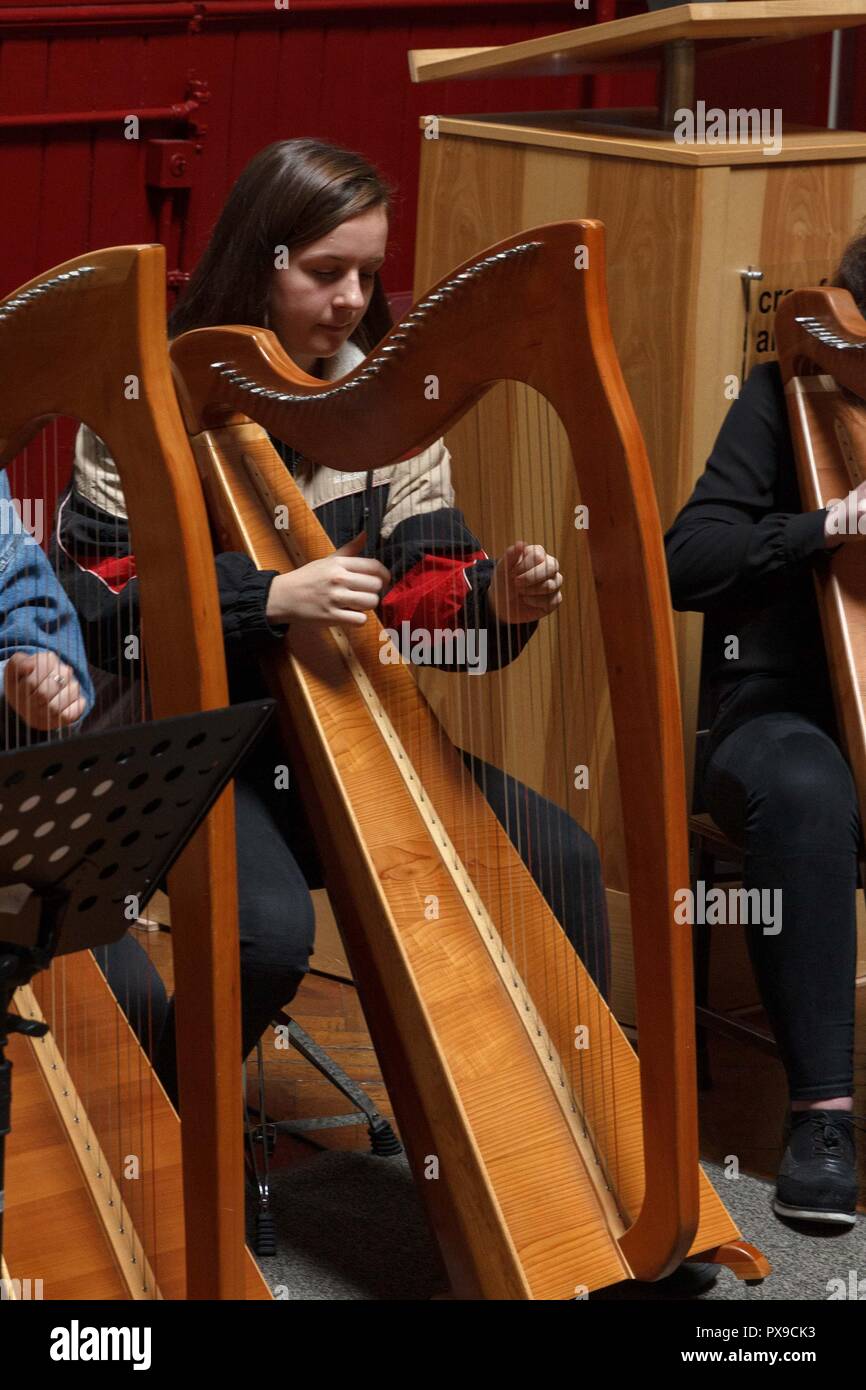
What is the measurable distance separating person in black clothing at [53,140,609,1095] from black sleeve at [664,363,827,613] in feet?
1.05

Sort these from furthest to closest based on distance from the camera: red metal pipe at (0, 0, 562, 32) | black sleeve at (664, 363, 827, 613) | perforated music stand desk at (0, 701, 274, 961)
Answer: red metal pipe at (0, 0, 562, 32) < black sleeve at (664, 363, 827, 613) < perforated music stand desk at (0, 701, 274, 961)

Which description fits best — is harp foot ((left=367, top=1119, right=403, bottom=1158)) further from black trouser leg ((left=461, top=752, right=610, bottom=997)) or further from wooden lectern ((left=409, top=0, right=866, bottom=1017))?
wooden lectern ((left=409, top=0, right=866, bottom=1017))

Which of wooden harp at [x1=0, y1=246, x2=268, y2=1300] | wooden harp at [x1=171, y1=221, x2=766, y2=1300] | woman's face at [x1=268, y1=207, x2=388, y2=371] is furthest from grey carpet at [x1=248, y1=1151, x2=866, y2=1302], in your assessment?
woman's face at [x1=268, y1=207, x2=388, y2=371]

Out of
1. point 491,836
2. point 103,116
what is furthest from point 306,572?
point 103,116

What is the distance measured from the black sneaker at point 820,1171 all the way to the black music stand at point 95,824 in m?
1.10

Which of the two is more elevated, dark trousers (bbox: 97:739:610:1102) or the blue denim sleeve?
the blue denim sleeve

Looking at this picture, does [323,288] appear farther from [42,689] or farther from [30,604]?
[42,689]

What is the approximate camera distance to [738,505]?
2199 mm

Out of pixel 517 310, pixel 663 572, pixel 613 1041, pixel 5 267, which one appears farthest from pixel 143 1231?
pixel 5 267

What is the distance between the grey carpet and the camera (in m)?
1.87

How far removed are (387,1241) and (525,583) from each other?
821 mm

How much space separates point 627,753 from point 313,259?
0.89 m

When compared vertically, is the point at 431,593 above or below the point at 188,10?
below

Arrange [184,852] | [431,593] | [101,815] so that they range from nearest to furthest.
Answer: [101,815]
[184,852]
[431,593]
